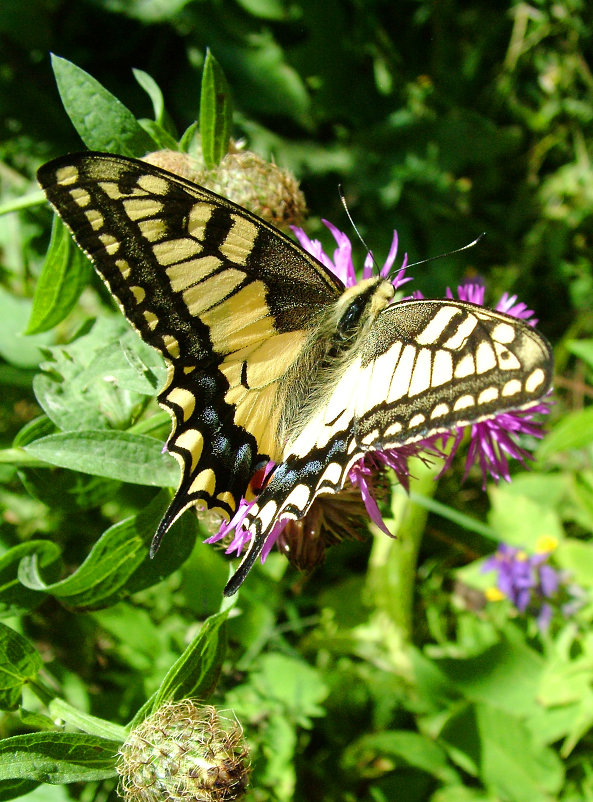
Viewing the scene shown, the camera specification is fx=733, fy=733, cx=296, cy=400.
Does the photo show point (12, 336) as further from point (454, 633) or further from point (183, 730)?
point (454, 633)

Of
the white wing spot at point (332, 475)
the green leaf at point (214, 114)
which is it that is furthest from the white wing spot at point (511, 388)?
the green leaf at point (214, 114)

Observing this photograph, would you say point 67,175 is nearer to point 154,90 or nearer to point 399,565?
point 154,90

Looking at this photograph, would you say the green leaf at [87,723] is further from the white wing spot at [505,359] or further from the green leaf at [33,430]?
the white wing spot at [505,359]

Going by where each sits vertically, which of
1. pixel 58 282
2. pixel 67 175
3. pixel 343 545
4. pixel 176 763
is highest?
pixel 67 175

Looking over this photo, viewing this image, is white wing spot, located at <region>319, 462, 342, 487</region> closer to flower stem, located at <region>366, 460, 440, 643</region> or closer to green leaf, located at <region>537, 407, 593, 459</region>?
flower stem, located at <region>366, 460, 440, 643</region>

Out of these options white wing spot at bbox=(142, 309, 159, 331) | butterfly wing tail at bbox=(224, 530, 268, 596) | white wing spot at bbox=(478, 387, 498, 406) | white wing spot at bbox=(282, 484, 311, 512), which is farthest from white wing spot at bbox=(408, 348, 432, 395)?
white wing spot at bbox=(142, 309, 159, 331)

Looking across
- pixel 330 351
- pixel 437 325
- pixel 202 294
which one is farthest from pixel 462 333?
pixel 202 294

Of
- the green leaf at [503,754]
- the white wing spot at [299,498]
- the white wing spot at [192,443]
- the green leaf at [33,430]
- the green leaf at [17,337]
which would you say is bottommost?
the green leaf at [503,754]
